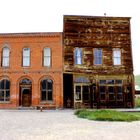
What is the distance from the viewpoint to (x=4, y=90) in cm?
3472

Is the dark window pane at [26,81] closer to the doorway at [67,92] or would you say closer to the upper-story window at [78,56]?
the doorway at [67,92]

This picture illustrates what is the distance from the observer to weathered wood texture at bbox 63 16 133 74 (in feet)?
114

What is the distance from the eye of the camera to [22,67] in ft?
114

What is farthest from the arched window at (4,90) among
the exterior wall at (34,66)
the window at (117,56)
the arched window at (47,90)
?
the window at (117,56)

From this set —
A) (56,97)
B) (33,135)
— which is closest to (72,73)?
(56,97)

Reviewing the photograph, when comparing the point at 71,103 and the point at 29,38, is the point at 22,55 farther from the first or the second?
the point at 71,103

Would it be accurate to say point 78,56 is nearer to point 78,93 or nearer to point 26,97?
point 78,93

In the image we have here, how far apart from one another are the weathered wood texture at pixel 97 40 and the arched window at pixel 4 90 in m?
5.97

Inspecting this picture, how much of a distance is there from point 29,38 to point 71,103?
7.65 meters

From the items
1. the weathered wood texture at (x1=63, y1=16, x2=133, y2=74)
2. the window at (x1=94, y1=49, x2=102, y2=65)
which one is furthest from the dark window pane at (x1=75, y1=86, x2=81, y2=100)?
the window at (x1=94, y1=49, x2=102, y2=65)

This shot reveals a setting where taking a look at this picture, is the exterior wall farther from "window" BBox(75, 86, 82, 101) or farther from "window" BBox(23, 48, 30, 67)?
"window" BBox(75, 86, 82, 101)

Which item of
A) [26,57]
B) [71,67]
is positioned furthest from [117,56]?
[26,57]

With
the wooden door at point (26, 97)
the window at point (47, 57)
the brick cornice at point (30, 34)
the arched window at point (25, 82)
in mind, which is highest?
the brick cornice at point (30, 34)

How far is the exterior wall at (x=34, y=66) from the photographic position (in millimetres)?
34250
